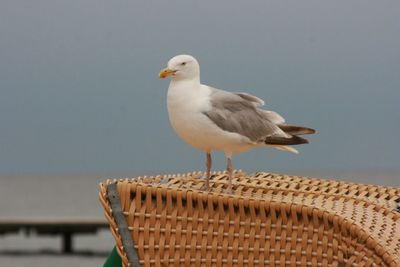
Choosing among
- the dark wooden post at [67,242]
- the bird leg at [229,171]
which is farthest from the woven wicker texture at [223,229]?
the dark wooden post at [67,242]

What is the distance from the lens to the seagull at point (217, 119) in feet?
11.2

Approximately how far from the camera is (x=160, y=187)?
2957mm

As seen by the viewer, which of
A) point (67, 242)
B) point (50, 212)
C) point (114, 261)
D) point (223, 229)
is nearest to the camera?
point (223, 229)

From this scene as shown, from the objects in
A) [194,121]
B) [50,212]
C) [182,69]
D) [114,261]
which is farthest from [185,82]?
[50,212]

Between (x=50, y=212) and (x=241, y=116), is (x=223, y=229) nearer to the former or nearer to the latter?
(x=241, y=116)

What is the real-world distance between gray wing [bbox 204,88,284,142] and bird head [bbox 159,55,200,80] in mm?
96

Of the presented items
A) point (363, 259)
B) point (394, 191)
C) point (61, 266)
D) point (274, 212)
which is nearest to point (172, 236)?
point (274, 212)

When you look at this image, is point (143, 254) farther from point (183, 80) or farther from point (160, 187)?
point (183, 80)

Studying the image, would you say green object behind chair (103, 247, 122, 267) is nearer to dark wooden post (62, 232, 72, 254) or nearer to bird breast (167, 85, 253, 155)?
bird breast (167, 85, 253, 155)

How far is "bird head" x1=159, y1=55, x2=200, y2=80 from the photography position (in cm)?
352

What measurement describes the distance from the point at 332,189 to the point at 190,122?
685 mm

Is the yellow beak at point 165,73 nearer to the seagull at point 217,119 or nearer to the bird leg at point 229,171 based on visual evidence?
the seagull at point 217,119

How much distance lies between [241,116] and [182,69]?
0.26 meters

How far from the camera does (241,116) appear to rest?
3.53 meters
